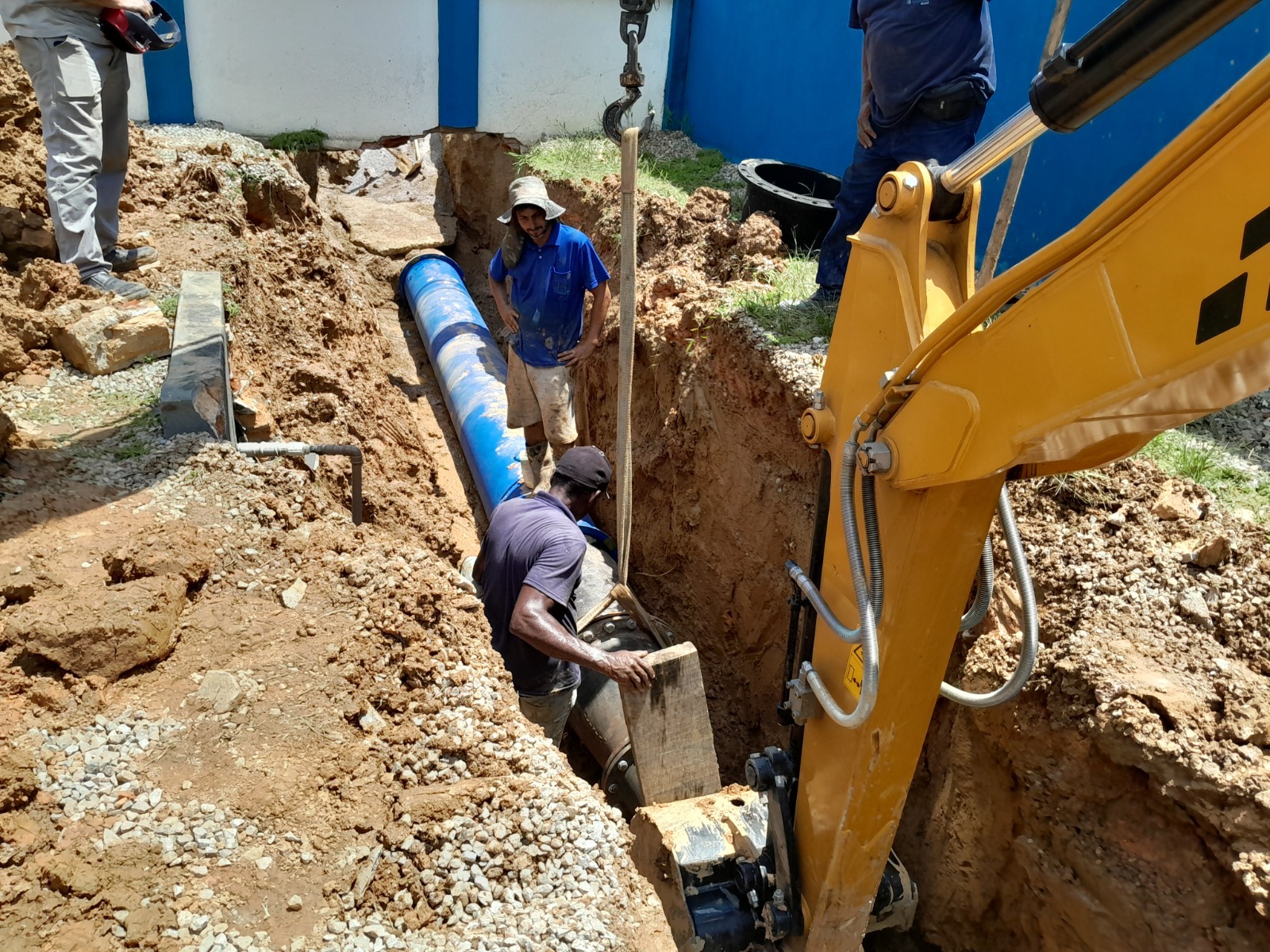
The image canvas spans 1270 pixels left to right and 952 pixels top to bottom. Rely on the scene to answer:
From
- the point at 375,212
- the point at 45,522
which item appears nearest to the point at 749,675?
the point at 45,522

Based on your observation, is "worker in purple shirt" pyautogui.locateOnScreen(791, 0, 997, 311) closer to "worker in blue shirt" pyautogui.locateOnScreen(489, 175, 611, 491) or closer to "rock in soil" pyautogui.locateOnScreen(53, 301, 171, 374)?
"worker in blue shirt" pyautogui.locateOnScreen(489, 175, 611, 491)

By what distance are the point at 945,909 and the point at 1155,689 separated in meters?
1.39

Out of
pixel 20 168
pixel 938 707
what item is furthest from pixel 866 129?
pixel 20 168

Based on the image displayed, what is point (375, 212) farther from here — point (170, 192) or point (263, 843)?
point (263, 843)

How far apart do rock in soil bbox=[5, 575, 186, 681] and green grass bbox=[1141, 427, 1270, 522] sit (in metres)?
3.93

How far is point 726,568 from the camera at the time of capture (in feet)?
17.7

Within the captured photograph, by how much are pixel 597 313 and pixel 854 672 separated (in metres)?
4.45

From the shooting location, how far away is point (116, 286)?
16.1 ft

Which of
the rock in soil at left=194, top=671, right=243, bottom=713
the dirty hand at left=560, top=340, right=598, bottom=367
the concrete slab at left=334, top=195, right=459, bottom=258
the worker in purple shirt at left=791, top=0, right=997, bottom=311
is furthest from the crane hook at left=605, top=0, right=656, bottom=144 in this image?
the concrete slab at left=334, top=195, right=459, bottom=258

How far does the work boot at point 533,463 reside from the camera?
6.83m

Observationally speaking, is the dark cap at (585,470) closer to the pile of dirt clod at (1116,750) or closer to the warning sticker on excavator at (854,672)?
the pile of dirt clod at (1116,750)

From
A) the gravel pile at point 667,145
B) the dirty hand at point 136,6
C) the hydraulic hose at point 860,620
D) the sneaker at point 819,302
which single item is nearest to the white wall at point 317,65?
the gravel pile at point 667,145

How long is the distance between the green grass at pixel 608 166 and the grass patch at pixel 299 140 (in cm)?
200

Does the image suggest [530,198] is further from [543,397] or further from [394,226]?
[394,226]
